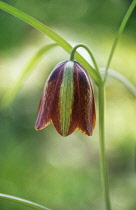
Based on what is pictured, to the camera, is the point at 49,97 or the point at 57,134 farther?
the point at 57,134

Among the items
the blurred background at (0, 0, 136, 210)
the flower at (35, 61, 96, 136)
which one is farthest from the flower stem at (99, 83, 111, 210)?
the blurred background at (0, 0, 136, 210)

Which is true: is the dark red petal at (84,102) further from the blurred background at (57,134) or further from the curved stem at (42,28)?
the blurred background at (57,134)

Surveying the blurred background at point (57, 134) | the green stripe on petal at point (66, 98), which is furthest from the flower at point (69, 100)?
the blurred background at point (57, 134)

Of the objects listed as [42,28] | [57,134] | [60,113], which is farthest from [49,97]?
[57,134]

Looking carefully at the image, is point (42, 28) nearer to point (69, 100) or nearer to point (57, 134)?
point (69, 100)

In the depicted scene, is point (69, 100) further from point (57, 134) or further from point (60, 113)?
point (57, 134)

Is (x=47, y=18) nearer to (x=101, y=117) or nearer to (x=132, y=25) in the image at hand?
(x=132, y=25)

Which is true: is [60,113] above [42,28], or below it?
below
